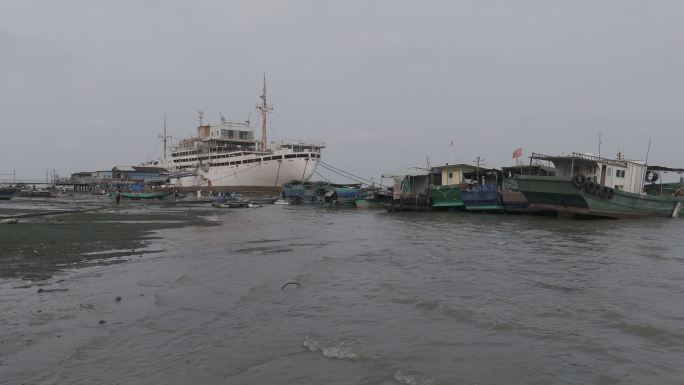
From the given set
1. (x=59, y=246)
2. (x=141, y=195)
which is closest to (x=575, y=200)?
(x=59, y=246)

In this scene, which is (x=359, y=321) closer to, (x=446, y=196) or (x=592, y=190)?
(x=592, y=190)

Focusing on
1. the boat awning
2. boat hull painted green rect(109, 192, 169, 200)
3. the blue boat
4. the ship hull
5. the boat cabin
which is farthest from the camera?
the ship hull

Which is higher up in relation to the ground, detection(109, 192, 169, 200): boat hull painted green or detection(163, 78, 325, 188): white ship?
detection(163, 78, 325, 188): white ship

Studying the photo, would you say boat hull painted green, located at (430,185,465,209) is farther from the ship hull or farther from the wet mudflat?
the ship hull

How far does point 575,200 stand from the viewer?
92.3 feet

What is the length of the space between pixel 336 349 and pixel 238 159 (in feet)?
230

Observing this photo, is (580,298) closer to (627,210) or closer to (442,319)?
(442,319)

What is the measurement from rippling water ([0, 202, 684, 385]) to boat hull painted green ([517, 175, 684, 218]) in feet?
45.5

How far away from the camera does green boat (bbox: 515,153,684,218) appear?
2789 centimetres

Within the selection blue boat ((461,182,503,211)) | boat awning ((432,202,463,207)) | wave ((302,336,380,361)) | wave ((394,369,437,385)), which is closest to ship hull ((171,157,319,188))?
boat awning ((432,202,463,207))

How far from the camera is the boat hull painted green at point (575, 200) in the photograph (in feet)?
91.4

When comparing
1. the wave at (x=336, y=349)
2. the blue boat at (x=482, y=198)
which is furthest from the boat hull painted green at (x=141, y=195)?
the wave at (x=336, y=349)

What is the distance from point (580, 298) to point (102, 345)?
846 cm

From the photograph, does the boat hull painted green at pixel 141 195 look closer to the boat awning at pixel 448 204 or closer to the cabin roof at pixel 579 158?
the boat awning at pixel 448 204
